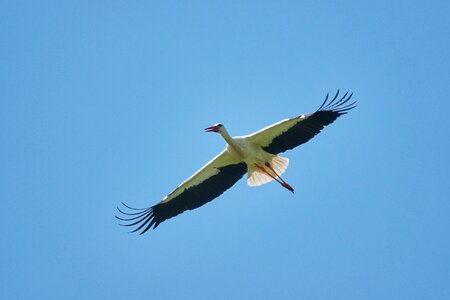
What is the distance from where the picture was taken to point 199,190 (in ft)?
63.1

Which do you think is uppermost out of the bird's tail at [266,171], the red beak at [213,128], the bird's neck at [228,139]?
the red beak at [213,128]

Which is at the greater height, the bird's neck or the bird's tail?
the bird's neck

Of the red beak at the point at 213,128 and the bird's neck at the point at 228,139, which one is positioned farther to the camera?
the red beak at the point at 213,128

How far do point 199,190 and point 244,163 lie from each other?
2.37 feet

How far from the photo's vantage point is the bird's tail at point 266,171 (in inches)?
749

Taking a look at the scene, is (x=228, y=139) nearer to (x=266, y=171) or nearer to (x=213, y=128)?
(x=213, y=128)

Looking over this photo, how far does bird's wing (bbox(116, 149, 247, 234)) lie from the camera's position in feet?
62.7

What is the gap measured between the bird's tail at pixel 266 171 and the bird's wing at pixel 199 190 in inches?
6.4

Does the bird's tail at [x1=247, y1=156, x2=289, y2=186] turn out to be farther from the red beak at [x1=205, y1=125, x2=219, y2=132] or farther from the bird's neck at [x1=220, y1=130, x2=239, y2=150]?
the red beak at [x1=205, y1=125, x2=219, y2=132]

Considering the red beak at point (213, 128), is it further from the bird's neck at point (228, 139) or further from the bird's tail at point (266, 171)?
the bird's tail at point (266, 171)

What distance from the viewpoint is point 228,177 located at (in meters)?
19.2

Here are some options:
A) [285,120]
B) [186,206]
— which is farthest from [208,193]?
[285,120]

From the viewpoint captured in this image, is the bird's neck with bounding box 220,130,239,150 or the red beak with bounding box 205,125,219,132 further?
the red beak with bounding box 205,125,219,132

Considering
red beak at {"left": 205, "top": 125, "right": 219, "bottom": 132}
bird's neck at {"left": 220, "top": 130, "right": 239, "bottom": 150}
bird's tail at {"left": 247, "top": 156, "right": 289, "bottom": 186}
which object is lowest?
bird's tail at {"left": 247, "top": 156, "right": 289, "bottom": 186}
